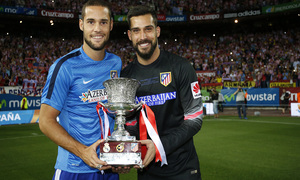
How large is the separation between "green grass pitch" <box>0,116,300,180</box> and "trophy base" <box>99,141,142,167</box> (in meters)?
3.86

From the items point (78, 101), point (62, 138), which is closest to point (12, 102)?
point (78, 101)

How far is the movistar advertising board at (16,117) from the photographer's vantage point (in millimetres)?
14836

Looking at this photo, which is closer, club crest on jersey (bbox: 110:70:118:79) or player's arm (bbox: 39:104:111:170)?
player's arm (bbox: 39:104:111:170)

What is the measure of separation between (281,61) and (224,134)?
18809mm

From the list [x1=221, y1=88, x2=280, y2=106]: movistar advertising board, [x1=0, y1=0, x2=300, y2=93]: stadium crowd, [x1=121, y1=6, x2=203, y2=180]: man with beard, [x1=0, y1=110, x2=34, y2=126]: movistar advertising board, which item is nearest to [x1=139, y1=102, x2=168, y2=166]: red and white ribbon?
[x1=121, y1=6, x2=203, y2=180]: man with beard

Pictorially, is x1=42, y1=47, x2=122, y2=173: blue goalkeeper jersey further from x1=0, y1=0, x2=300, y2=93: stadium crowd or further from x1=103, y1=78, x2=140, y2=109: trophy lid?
x1=0, y1=0, x2=300, y2=93: stadium crowd

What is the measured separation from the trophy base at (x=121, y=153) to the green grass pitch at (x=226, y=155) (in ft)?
12.7

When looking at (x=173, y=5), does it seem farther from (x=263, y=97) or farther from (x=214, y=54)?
(x=263, y=97)

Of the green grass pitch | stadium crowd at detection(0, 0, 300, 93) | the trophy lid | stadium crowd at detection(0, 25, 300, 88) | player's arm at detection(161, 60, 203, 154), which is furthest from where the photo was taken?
stadium crowd at detection(0, 0, 300, 93)

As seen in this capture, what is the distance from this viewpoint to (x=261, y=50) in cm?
2938

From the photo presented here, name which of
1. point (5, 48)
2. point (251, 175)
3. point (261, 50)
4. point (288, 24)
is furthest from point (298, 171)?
point (288, 24)

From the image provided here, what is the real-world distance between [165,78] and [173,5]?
110 feet

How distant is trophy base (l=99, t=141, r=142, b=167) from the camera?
219cm

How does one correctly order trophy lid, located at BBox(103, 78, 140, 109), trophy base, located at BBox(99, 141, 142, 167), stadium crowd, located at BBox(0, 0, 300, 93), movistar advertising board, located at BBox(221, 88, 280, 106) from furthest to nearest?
stadium crowd, located at BBox(0, 0, 300, 93), movistar advertising board, located at BBox(221, 88, 280, 106), trophy lid, located at BBox(103, 78, 140, 109), trophy base, located at BBox(99, 141, 142, 167)
